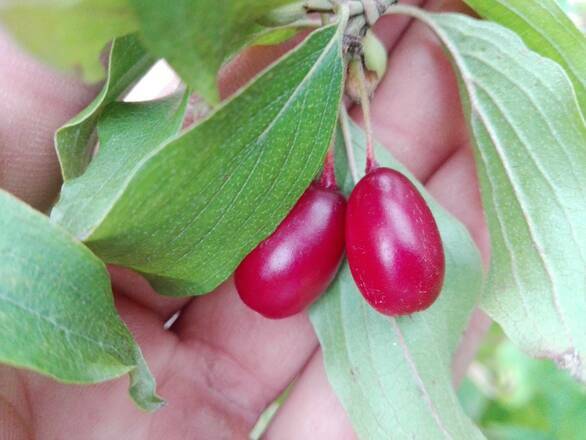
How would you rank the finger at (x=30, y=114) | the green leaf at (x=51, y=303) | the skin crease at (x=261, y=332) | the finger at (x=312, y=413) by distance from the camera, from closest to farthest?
1. the green leaf at (x=51, y=303)
2. the finger at (x=30, y=114)
3. the skin crease at (x=261, y=332)
4. the finger at (x=312, y=413)

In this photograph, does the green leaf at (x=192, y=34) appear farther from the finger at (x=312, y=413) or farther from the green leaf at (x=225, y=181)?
the finger at (x=312, y=413)

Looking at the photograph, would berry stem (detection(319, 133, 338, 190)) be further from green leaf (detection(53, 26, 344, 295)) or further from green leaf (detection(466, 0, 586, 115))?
green leaf (detection(466, 0, 586, 115))

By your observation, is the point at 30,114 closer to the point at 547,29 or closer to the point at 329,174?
the point at 329,174

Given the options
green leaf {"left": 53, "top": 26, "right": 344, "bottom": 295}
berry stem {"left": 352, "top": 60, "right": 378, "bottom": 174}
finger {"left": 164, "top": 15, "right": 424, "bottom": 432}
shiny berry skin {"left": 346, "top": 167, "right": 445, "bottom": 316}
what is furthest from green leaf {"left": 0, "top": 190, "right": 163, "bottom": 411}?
finger {"left": 164, "top": 15, "right": 424, "bottom": 432}

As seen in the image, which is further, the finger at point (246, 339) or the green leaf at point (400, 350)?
the finger at point (246, 339)

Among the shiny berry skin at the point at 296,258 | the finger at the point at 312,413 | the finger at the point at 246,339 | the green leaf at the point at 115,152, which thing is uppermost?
the green leaf at the point at 115,152

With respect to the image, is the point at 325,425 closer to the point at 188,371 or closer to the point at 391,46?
the point at 188,371

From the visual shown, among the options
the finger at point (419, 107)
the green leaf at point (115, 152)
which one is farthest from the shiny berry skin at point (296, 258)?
the finger at point (419, 107)
